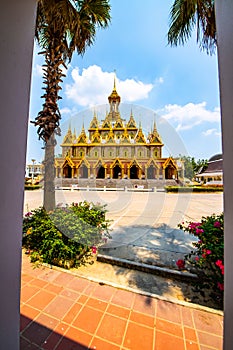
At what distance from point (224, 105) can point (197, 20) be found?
3.85 m

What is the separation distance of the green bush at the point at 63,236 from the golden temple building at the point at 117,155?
668 inches

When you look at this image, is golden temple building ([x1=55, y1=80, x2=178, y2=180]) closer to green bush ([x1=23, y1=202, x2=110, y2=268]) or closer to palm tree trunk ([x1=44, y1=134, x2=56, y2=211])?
palm tree trunk ([x1=44, y1=134, x2=56, y2=211])

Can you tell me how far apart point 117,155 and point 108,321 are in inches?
790

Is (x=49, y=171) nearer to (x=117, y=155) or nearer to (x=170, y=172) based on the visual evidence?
(x=117, y=155)

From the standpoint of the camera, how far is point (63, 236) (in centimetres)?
281

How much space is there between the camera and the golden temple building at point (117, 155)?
67.6ft

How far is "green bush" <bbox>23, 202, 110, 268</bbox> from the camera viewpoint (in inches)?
105

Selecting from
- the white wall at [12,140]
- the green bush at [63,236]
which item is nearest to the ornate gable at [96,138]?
the green bush at [63,236]

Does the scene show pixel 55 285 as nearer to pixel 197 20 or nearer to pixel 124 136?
pixel 197 20

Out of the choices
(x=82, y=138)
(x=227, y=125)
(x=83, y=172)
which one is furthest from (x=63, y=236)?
(x=83, y=172)

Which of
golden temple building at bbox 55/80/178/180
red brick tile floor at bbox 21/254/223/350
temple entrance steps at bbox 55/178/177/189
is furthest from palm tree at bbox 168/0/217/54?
temple entrance steps at bbox 55/178/177/189

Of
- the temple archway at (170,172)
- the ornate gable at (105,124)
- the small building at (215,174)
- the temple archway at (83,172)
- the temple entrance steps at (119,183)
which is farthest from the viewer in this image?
the small building at (215,174)

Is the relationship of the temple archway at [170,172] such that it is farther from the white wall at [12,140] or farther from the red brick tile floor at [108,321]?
the white wall at [12,140]

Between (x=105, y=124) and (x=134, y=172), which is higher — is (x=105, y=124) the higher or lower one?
the higher one
